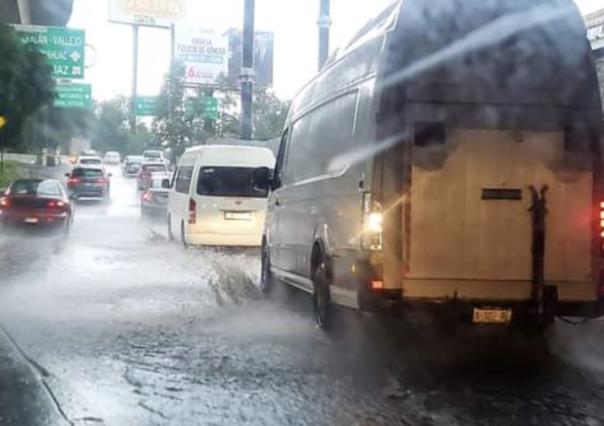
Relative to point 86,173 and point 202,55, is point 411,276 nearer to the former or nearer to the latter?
point 86,173

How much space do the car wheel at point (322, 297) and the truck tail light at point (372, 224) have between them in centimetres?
125

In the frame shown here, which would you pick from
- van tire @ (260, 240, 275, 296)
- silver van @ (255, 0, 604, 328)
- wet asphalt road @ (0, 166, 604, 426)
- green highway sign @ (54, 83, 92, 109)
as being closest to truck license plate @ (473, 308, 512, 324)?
silver van @ (255, 0, 604, 328)

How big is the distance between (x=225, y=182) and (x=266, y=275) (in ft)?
17.7

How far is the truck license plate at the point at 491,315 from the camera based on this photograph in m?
7.53

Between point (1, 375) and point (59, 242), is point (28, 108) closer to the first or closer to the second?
point (59, 242)

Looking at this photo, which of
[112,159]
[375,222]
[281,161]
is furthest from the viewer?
[112,159]

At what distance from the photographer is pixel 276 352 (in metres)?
8.25

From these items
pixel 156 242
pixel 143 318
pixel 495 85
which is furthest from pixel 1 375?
pixel 156 242

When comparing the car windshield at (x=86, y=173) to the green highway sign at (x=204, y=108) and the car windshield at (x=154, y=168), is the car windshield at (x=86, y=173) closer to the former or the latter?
the car windshield at (x=154, y=168)

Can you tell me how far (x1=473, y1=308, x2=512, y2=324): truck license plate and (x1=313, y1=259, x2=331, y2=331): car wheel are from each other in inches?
64.8

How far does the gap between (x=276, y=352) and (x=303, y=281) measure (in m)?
1.86

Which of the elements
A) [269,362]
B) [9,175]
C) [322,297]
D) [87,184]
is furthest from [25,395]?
[9,175]

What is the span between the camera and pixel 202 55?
59.0 meters

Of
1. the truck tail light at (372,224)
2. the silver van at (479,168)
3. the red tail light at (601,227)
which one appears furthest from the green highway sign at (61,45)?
the red tail light at (601,227)
